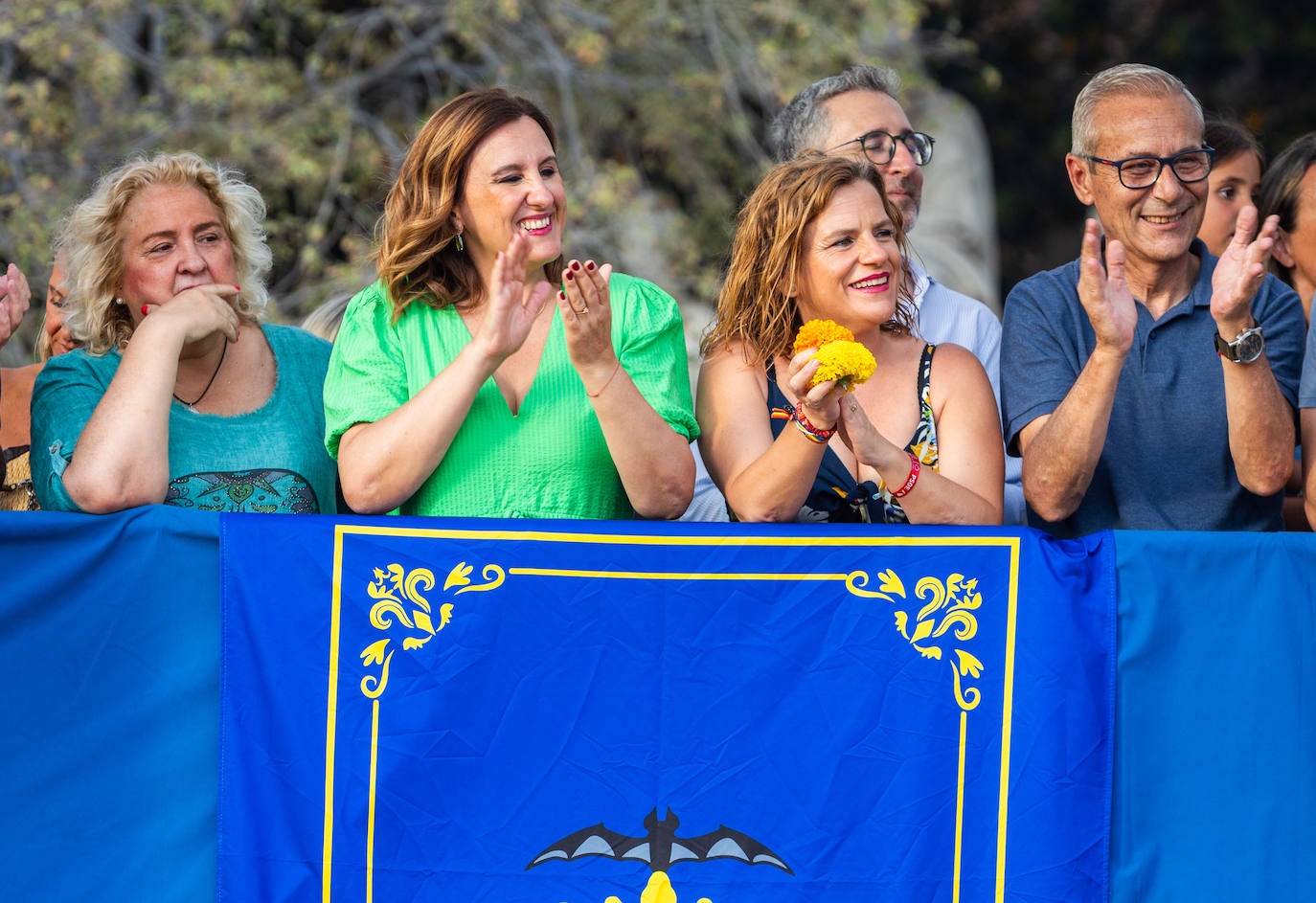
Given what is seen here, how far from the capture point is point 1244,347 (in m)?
3.32

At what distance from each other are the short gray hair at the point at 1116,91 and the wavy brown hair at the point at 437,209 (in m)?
1.29

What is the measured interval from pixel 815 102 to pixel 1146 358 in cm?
147

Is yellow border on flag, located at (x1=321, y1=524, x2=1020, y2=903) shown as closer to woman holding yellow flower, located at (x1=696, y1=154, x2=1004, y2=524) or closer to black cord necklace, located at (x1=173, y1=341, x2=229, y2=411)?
woman holding yellow flower, located at (x1=696, y1=154, x2=1004, y2=524)

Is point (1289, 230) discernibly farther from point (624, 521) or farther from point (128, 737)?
point (128, 737)

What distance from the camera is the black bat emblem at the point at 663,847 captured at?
312 centimetres

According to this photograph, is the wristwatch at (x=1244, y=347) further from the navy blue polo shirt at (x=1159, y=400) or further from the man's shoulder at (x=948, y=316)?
the man's shoulder at (x=948, y=316)

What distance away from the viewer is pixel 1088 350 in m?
3.69

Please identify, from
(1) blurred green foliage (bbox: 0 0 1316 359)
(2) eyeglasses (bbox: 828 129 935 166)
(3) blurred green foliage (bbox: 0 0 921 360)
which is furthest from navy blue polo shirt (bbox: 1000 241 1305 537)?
(1) blurred green foliage (bbox: 0 0 1316 359)

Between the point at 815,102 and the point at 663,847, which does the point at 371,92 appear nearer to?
the point at 815,102

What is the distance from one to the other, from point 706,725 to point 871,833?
0.38 m

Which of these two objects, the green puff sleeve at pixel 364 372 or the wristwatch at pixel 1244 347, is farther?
the green puff sleeve at pixel 364 372

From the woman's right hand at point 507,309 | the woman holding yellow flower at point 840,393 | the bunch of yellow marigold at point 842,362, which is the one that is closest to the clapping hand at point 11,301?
the woman's right hand at point 507,309

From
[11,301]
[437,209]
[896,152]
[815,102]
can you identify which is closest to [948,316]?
[896,152]

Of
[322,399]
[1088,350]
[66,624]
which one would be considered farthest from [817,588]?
[66,624]
